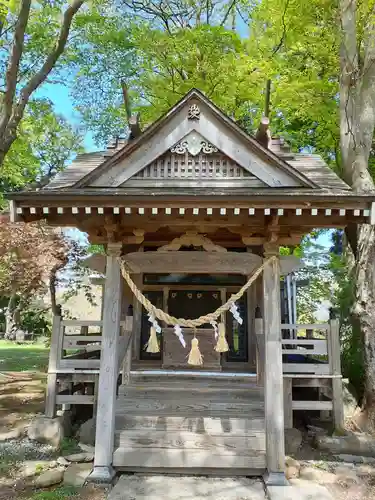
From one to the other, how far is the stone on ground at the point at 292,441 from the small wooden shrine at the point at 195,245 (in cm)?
20

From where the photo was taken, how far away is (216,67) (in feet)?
41.2

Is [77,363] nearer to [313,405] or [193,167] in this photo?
[193,167]

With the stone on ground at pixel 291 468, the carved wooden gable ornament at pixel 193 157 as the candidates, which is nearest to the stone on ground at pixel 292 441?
the stone on ground at pixel 291 468

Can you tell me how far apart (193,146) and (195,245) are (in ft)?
5.12

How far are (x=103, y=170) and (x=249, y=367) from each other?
5439mm

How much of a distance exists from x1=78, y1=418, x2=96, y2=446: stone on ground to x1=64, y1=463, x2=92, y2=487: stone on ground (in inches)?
34.5

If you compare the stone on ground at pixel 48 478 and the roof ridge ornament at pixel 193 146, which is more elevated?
the roof ridge ornament at pixel 193 146

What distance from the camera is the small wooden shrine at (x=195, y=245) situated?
5.36 m

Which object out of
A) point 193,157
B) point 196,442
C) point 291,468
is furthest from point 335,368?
point 193,157

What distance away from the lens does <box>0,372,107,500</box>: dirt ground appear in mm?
5121

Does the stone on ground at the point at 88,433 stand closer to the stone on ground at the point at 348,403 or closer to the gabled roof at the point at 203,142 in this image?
the gabled roof at the point at 203,142

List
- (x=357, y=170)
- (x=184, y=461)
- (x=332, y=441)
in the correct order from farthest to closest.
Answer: (x=357, y=170) → (x=332, y=441) → (x=184, y=461)

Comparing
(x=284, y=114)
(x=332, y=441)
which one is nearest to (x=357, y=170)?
(x=332, y=441)

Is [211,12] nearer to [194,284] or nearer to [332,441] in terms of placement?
[194,284]
